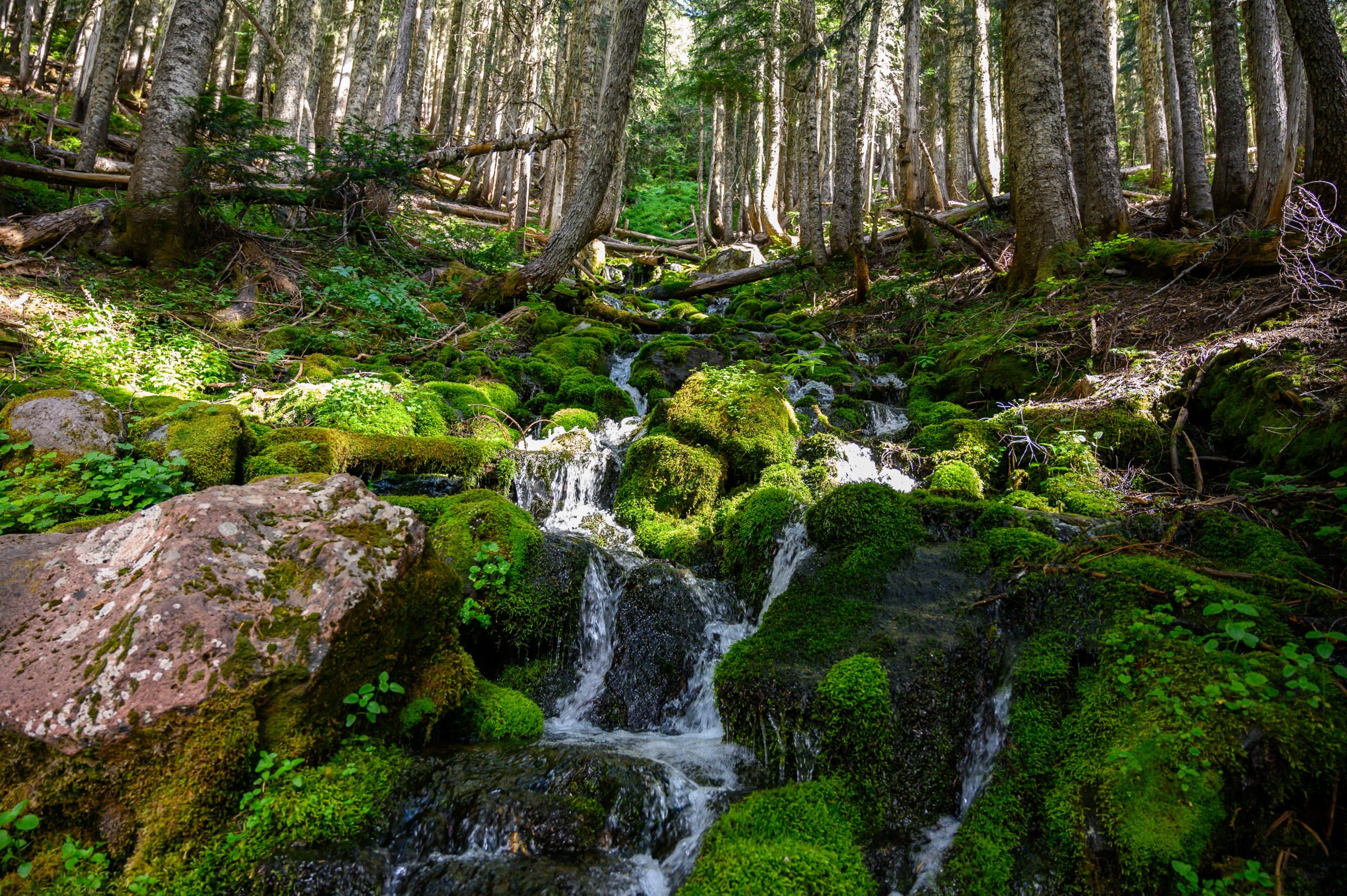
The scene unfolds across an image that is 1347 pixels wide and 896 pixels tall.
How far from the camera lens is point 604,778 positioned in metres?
3.29

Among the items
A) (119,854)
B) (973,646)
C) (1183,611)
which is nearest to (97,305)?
(119,854)

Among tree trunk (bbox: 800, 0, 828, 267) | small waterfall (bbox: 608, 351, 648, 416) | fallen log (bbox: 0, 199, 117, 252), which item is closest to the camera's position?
fallen log (bbox: 0, 199, 117, 252)

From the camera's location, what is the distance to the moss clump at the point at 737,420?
21.9ft

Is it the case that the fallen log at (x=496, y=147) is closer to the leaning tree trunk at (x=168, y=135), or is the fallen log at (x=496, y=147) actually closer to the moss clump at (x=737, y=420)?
the leaning tree trunk at (x=168, y=135)

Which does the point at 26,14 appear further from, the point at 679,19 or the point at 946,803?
the point at 946,803

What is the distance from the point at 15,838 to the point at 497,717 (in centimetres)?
203

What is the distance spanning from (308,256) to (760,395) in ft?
27.3

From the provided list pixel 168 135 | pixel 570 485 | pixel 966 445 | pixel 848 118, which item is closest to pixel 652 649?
pixel 570 485

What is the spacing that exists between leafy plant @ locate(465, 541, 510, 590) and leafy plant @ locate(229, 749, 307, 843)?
1.81 meters

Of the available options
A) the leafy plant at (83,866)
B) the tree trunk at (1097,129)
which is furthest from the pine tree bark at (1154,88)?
the leafy plant at (83,866)

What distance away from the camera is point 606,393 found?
8773 millimetres

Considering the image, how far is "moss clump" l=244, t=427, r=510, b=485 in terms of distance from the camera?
16.9 feet

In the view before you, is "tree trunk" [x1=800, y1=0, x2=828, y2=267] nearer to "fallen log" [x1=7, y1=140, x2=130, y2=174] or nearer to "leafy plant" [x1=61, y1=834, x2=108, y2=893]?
"fallen log" [x1=7, y1=140, x2=130, y2=174]

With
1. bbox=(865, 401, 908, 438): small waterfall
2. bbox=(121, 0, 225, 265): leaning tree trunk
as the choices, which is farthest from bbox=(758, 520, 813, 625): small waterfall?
bbox=(121, 0, 225, 265): leaning tree trunk
